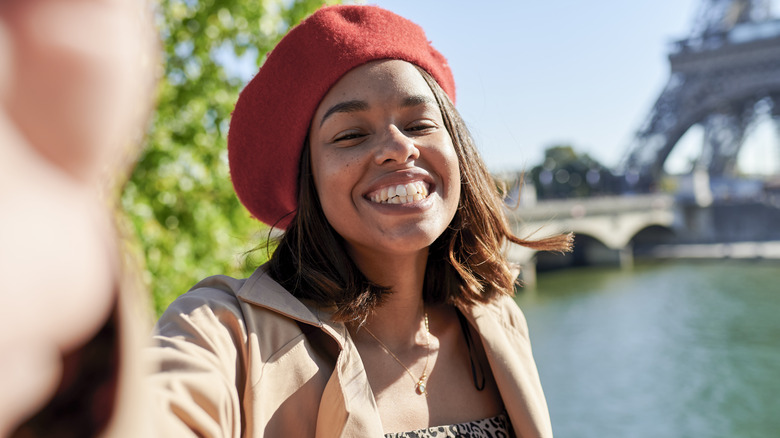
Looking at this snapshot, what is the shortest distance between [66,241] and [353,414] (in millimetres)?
1051

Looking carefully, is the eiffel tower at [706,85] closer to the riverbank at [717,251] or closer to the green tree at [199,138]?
the riverbank at [717,251]

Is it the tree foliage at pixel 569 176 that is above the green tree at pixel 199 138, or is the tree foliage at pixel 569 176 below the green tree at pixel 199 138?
below

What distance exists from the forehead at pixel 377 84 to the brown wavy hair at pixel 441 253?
0.08m

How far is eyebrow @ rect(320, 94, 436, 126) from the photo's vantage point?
4.57ft

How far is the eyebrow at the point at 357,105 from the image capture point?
4.57ft

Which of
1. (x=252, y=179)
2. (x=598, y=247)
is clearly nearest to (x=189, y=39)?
(x=252, y=179)

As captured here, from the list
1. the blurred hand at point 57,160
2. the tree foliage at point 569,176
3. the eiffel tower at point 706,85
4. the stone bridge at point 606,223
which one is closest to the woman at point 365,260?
the blurred hand at point 57,160

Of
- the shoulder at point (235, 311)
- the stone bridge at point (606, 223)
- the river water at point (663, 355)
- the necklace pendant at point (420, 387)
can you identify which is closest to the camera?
the shoulder at point (235, 311)

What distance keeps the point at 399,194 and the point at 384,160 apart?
0.08m

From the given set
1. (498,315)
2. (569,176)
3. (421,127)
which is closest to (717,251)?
(569,176)

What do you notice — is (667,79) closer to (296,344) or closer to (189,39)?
(189,39)

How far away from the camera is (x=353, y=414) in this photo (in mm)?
1185

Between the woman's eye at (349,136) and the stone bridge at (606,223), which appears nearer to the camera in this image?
the woman's eye at (349,136)

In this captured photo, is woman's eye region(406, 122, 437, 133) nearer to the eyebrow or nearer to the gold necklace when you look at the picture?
the eyebrow
